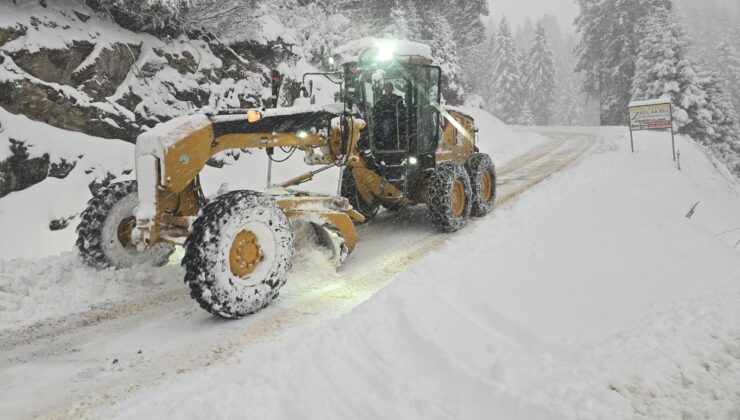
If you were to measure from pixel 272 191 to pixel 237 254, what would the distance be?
1.68m

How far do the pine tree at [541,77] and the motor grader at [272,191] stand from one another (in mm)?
50262

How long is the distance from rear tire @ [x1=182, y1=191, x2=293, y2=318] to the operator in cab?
3.18m

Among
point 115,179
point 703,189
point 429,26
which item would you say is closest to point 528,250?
point 115,179

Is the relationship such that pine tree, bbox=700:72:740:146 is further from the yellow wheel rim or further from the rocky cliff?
the yellow wheel rim

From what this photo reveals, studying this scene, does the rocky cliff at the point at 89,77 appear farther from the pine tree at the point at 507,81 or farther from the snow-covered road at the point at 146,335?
the pine tree at the point at 507,81

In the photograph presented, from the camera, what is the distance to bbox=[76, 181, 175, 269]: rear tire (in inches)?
189

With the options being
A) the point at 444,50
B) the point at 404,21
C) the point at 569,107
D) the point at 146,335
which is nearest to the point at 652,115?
the point at 444,50

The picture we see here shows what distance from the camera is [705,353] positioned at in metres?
3.22

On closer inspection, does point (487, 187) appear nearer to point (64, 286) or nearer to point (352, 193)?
point (352, 193)

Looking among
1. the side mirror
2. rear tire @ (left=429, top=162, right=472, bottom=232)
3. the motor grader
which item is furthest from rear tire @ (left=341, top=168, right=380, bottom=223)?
the side mirror

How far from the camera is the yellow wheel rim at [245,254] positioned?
4.11 metres

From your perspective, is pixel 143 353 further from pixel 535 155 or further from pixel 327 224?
pixel 535 155

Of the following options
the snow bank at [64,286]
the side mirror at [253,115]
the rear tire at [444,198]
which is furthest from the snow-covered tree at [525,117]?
the snow bank at [64,286]

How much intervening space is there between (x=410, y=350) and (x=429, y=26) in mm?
23909
